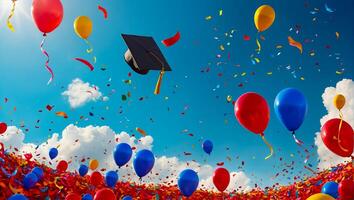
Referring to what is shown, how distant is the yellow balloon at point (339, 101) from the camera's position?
10.2 metres

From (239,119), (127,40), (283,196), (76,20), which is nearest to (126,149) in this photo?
(127,40)

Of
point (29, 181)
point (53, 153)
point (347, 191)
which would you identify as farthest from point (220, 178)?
point (53, 153)

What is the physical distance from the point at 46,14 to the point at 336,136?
715 cm

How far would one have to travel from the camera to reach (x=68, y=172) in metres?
17.7

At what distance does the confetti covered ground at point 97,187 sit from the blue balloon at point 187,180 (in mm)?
5035

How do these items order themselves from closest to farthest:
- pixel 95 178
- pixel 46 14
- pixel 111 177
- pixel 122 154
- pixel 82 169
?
pixel 46 14
pixel 122 154
pixel 111 177
pixel 95 178
pixel 82 169

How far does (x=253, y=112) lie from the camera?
8.00m

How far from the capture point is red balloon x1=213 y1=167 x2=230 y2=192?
1306 centimetres

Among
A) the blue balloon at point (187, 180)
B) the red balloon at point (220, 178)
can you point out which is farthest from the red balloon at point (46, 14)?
the red balloon at point (220, 178)

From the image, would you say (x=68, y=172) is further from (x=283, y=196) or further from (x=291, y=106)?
(x=291, y=106)

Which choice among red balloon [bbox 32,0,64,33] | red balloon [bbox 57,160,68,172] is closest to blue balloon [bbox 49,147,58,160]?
red balloon [bbox 57,160,68,172]

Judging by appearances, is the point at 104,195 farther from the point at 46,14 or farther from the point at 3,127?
the point at 3,127

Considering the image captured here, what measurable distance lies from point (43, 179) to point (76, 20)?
22.6ft

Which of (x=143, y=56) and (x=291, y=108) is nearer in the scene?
(x=291, y=108)
